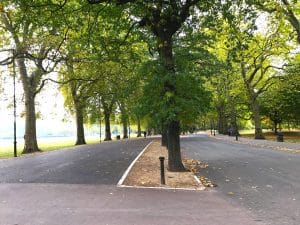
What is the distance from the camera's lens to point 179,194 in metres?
12.2

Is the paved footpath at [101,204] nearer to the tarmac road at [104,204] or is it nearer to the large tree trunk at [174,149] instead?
the tarmac road at [104,204]

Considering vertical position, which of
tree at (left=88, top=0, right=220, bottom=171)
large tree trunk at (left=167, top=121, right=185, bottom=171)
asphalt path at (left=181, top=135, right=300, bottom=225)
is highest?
tree at (left=88, top=0, right=220, bottom=171)

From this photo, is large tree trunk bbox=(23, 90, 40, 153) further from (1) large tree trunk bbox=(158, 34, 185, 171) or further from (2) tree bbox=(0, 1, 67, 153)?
(1) large tree trunk bbox=(158, 34, 185, 171)

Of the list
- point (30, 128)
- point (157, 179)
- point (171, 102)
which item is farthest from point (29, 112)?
Result: point (157, 179)

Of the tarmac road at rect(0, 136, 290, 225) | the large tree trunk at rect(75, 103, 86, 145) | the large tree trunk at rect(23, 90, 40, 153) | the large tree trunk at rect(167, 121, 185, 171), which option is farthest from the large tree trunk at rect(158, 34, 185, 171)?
the large tree trunk at rect(75, 103, 86, 145)

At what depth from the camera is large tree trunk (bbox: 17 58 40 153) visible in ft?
123

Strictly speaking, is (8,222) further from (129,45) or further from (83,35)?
(129,45)

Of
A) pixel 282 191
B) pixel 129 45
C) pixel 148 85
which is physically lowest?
pixel 282 191

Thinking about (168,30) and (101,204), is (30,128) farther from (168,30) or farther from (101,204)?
(101,204)

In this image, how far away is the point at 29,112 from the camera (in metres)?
38.6

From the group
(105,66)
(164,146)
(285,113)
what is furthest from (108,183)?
(285,113)

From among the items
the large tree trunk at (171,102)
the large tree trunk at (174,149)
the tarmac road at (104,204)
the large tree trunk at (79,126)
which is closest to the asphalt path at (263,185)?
the tarmac road at (104,204)

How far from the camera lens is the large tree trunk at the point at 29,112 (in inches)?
1481

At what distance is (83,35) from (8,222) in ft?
42.9
